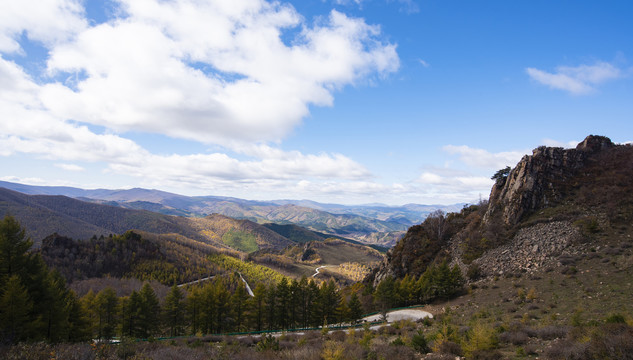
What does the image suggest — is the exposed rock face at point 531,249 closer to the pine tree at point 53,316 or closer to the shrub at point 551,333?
the shrub at point 551,333

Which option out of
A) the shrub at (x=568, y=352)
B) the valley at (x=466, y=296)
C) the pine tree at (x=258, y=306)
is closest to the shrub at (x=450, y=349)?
the valley at (x=466, y=296)

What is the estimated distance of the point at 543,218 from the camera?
47969 mm

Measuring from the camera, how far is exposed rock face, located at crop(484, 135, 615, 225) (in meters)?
52.9

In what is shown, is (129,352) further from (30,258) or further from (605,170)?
(605,170)

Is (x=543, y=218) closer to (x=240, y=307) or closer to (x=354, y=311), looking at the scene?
(x=354, y=311)

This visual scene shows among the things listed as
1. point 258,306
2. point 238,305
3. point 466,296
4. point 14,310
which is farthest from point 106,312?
point 466,296

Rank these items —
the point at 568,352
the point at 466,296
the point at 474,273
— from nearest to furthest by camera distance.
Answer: the point at 568,352 < the point at 466,296 < the point at 474,273

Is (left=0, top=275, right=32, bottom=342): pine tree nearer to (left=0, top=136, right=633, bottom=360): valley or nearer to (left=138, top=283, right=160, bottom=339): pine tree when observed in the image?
(left=0, top=136, right=633, bottom=360): valley

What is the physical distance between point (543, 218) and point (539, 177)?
11.2 metres

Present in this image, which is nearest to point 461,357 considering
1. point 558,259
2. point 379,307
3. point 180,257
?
point 558,259

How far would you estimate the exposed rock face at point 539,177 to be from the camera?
52.9m

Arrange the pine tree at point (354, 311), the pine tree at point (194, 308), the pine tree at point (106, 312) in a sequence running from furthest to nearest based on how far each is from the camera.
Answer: the pine tree at point (194, 308), the pine tree at point (354, 311), the pine tree at point (106, 312)

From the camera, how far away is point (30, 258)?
2575 cm

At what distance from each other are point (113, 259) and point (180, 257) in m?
43.7
